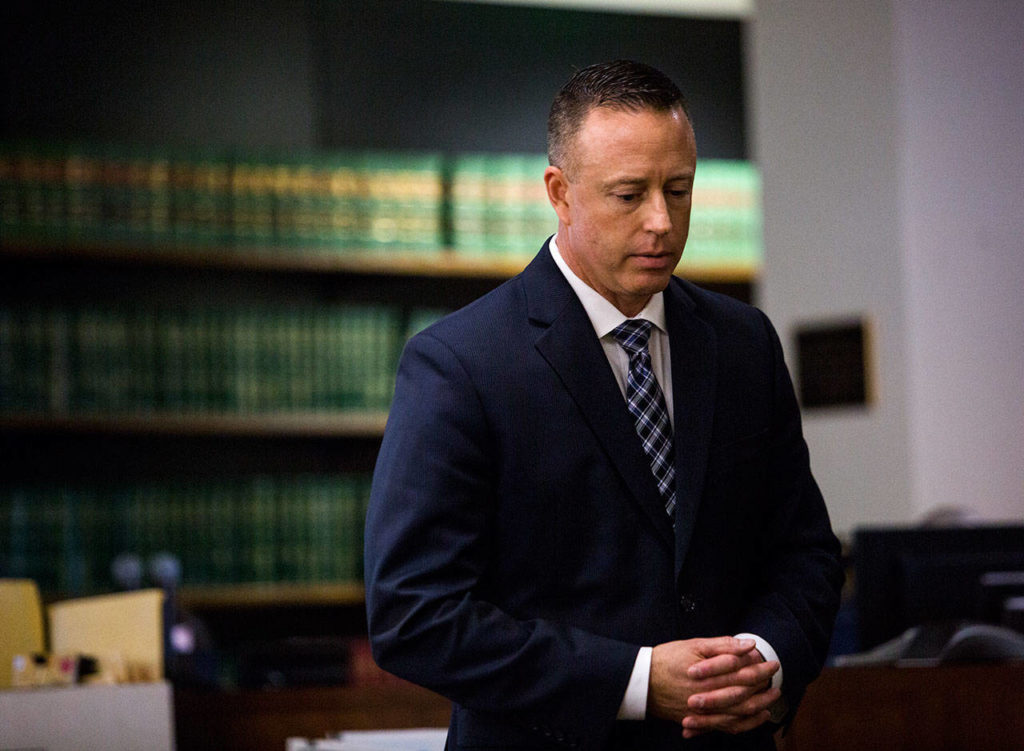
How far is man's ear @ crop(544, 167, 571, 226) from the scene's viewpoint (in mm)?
1253

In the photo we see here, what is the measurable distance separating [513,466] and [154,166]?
2916mm

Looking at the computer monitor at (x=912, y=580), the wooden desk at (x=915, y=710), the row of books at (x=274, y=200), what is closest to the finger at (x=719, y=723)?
the wooden desk at (x=915, y=710)

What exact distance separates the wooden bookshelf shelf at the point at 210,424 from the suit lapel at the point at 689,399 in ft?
9.03

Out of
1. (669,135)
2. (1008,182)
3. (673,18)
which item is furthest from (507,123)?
(669,135)

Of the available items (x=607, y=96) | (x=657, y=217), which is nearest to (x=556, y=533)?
(x=657, y=217)

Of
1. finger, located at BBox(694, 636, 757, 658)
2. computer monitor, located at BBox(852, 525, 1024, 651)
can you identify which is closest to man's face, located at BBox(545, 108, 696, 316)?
finger, located at BBox(694, 636, 757, 658)

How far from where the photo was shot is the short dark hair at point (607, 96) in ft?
3.97

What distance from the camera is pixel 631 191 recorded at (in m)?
1.20

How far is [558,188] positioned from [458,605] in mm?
420

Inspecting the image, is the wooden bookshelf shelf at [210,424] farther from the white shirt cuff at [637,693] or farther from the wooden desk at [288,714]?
the white shirt cuff at [637,693]

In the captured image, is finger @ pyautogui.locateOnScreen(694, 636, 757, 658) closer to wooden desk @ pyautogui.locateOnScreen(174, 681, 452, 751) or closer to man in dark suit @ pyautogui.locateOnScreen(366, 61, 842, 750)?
man in dark suit @ pyautogui.locateOnScreen(366, 61, 842, 750)

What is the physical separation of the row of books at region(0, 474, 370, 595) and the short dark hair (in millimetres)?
Answer: 2789

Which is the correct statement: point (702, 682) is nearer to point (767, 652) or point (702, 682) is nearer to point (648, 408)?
point (767, 652)

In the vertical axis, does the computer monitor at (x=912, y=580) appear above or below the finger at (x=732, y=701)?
below
